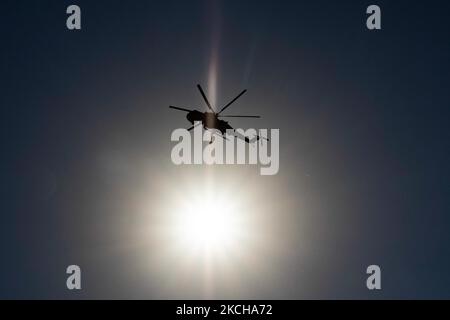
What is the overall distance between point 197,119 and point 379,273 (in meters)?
11.6

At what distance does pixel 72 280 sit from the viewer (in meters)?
25.3
